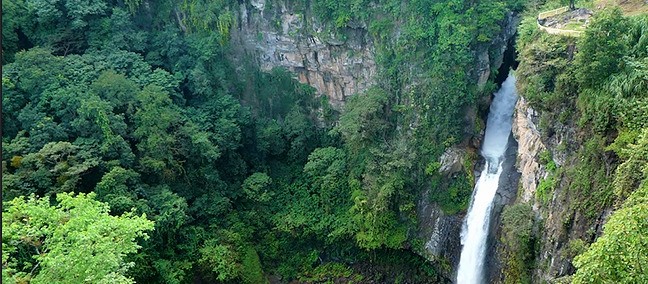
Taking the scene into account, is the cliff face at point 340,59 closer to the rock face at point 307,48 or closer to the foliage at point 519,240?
the rock face at point 307,48

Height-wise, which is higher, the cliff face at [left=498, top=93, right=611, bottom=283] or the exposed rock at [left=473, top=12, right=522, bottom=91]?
the exposed rock at [left=473, top=12, right=522, bottom=91]

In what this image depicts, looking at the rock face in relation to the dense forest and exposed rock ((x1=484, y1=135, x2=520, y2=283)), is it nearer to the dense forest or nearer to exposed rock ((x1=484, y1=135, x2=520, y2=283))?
the dense forest

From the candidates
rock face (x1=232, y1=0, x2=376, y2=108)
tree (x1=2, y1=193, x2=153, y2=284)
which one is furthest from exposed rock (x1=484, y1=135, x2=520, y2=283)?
tree (x1=2, y1=193, x2=153, y2=284)

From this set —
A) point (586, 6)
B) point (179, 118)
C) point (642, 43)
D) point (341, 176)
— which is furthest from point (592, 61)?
point (179, 118)

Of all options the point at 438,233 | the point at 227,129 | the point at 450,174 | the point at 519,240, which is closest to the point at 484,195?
the point at 450,174

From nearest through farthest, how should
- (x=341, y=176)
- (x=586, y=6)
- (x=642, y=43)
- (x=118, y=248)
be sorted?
(x=118, y=248) < (x=642, y=43) < (x=586, y=6) < (x=341, y=176)

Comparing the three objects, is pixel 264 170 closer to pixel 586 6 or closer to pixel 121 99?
pixel 121 99
